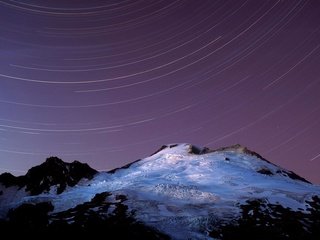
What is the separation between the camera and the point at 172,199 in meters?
94.6

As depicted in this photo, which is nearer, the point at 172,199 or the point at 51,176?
the point at 172,199

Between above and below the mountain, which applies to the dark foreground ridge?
above

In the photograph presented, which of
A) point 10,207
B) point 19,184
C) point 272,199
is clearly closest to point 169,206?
point 272,199

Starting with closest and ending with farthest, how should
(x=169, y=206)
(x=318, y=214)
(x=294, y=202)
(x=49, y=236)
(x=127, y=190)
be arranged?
(x=49, y=236)
(x=318, y=214)
(x=169, y=206)
(x=294, y=202)
(x=127, y=190)

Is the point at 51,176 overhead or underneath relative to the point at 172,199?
overhead

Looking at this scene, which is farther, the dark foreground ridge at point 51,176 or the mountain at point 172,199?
the dark foreground ridge at point 51,176

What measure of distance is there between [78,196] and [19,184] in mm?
50374

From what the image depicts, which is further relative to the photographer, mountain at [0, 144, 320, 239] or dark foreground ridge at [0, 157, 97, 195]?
dark foreground ridge at [0, 157, 97, 195]

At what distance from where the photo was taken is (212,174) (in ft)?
404

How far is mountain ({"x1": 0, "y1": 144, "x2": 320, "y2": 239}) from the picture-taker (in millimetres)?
71562

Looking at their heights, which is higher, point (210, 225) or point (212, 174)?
point (212, 174)

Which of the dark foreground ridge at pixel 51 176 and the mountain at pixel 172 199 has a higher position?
the dark foreground ridge at pixel 51 176

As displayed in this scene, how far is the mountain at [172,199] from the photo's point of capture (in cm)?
7156

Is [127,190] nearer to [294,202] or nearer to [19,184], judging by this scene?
[294,202]
